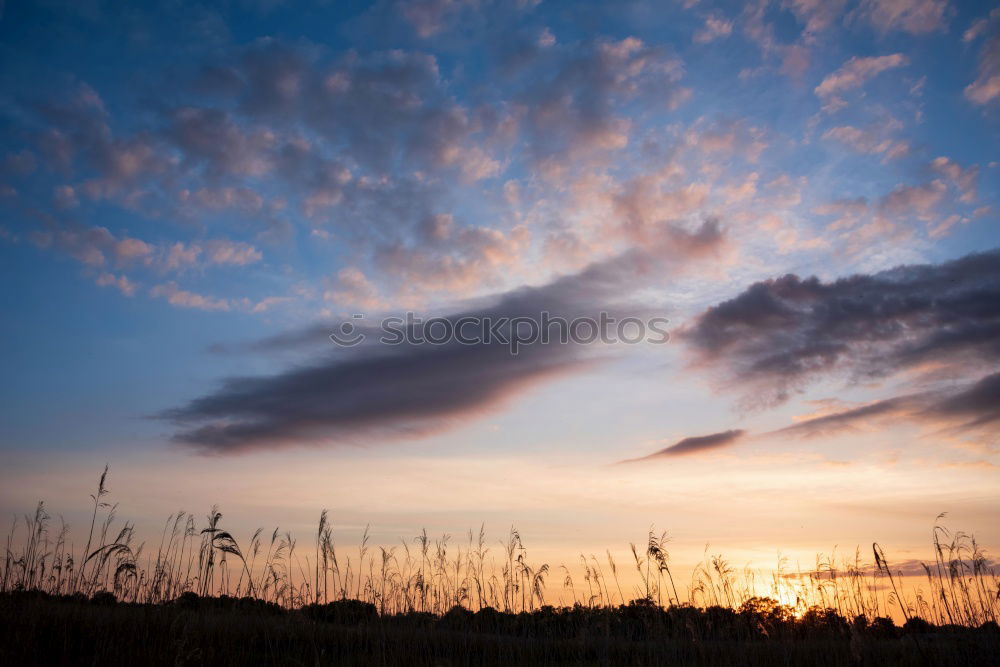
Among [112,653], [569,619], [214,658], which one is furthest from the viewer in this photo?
[569,619]

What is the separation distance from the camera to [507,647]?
39.3 ft

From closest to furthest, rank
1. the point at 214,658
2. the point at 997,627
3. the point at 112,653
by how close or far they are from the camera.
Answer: the point at 112,653
the point at 214,658
the point at 997,627

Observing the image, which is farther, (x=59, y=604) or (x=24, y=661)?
(x=59, y=604)

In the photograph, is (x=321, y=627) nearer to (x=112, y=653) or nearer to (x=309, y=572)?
(x=309, y=572)

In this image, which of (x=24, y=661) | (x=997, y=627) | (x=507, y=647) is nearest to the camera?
(x=24, y=661)

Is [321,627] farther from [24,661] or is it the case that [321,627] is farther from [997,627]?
[997,627]

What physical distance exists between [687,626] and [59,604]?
34.8 ft

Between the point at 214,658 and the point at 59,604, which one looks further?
the point at 59,604

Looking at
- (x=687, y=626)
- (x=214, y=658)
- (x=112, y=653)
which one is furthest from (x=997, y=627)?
(x=112, y=653)

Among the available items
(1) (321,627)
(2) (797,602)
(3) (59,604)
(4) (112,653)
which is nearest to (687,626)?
(2) (797,602)

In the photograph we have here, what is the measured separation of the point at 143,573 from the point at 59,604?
151cm

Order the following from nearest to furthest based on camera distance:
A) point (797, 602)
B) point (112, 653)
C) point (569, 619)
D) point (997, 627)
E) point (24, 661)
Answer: point (24, 661)
point (112, 653)
point (997, 627)
point (797, 602)
point (569, 619)

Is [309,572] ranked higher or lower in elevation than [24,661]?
higher

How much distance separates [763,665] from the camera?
10.5 metres
